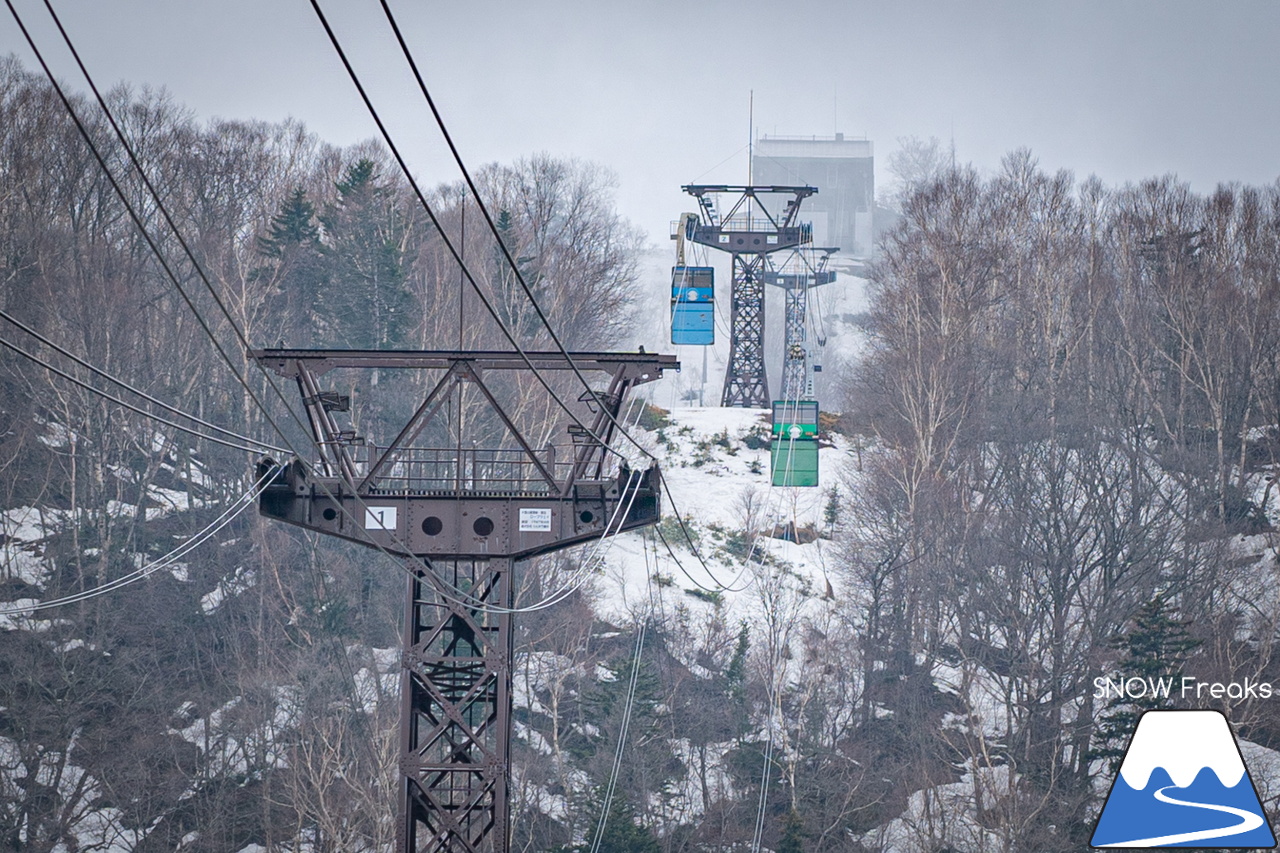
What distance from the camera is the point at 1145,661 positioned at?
29141 mm

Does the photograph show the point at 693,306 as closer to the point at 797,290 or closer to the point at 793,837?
the point at 797,290

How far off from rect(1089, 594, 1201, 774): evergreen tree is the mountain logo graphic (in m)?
11.0

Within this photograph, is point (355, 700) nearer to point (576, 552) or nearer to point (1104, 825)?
point (576, 552)

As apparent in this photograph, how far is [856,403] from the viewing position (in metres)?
41.0

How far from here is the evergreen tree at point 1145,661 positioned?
28.6 metres

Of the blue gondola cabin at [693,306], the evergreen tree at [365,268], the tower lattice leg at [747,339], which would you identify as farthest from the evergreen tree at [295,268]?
the tower lattice leg at [747,339]

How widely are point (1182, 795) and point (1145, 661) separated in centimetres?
1502

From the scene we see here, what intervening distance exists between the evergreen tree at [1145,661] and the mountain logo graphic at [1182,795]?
11.0 metres

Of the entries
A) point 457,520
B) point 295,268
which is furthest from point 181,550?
point 295,268

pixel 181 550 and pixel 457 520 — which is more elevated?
pixel 457 520

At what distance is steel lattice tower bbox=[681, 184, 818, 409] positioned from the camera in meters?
40.0

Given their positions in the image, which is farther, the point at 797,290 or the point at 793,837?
the point at 797,290

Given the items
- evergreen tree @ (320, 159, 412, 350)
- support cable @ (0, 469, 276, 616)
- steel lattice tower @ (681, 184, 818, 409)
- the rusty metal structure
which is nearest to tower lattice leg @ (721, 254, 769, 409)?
steel lattice tower @ (681, 184, 818, 409)

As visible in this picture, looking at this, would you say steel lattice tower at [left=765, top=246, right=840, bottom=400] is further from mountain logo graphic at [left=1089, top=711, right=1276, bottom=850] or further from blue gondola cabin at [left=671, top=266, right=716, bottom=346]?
mountain logo graphic at [left=1089, top=711, right=1276, bottom=850]
